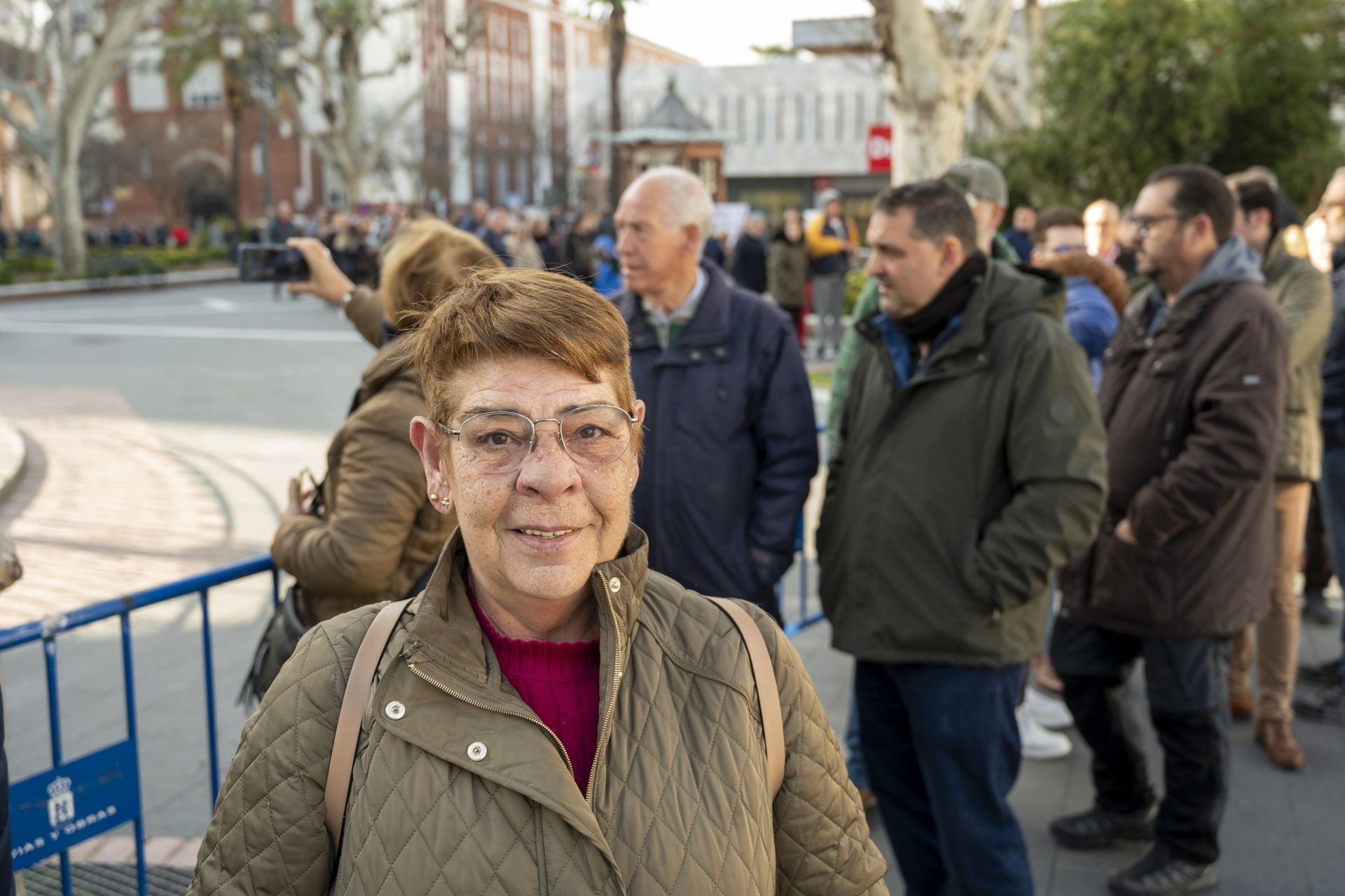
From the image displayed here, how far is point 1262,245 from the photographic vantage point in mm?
5051

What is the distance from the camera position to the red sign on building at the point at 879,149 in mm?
19656

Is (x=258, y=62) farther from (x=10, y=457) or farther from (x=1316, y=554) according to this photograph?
(x=1316, y=554)

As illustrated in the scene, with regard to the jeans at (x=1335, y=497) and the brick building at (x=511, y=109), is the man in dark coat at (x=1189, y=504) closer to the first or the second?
the jeans at (x=1335, y=497)

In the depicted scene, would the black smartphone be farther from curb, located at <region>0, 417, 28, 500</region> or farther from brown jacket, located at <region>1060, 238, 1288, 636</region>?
curb, located at <region>0, 417, 28, 500</region>

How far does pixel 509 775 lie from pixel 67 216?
31691mm

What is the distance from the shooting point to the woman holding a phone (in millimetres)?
2895

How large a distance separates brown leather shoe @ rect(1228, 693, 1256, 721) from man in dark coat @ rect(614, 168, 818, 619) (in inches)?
96.6

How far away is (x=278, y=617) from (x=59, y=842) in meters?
0.70

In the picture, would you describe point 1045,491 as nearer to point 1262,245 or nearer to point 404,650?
point 404,650

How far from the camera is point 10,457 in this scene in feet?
32.1

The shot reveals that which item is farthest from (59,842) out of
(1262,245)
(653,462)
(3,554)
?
(1262,245)

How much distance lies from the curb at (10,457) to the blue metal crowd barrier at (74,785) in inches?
268

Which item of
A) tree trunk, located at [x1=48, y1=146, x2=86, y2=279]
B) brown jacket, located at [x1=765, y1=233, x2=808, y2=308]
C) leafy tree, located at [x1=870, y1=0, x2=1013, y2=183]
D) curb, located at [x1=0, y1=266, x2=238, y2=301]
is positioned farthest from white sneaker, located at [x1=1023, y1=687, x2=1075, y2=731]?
tree trunk, located at [x1=48, y1=146, x2=86, y2=279]

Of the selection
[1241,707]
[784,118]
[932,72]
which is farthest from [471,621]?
[784,118]
